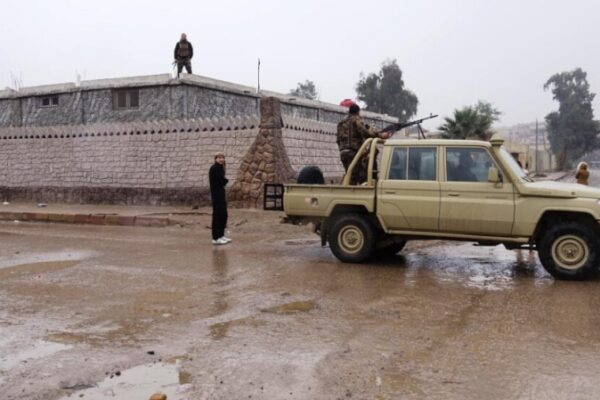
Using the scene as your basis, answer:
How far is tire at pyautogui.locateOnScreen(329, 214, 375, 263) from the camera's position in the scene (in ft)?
28.0

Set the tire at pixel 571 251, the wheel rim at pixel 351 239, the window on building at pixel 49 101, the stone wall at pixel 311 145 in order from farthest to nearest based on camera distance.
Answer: the window on building at pixel 49 101 → the stone wall at pixel 311 145 → the wheel rim at pixel 351 239 → the tire at pixel 571 251

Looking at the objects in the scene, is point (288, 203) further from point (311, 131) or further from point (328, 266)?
point (311, 131)

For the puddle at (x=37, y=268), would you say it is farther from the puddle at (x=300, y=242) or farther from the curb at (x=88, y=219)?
the curb at (x=88, y=219)

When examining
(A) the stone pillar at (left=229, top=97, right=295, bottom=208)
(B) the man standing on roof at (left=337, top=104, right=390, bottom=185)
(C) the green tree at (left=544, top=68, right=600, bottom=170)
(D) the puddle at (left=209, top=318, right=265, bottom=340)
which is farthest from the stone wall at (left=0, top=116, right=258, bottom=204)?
(C) the green tree at (left=544, top=68, right=600, bottom=170)

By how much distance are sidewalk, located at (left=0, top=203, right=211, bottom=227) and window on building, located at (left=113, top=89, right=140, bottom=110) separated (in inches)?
140

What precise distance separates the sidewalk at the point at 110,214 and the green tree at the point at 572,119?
5344cm

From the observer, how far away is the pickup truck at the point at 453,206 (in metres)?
7.40

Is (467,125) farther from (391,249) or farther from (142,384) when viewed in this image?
(142,384)

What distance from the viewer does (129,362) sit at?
4441mm

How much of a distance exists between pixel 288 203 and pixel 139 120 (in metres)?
11.0

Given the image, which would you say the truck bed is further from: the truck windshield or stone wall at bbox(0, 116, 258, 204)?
stone wall at bbox(0, 116, 258, 204)

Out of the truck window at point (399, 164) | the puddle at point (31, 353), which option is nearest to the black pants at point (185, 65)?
the truck window at point (399, 164)

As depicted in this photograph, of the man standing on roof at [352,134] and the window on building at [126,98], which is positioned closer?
the man standing on roof at [352,134]

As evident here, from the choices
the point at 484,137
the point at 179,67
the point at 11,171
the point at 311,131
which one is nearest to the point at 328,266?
the point at 311,131
